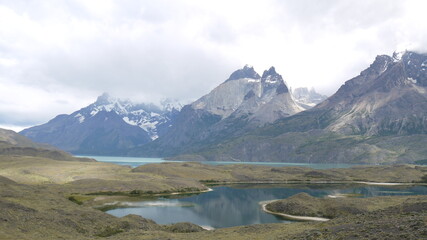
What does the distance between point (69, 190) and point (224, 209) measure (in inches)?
2833

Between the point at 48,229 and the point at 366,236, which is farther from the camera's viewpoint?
the point at 48,229

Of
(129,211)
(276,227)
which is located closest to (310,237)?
(276,227)

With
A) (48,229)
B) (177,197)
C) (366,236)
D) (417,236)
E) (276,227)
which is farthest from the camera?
(177,197)

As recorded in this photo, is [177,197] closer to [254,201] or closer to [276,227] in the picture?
[254,201]

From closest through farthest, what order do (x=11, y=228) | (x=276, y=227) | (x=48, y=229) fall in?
(x=11, y=228) → (x=48, y=229) → (x=276, y=227)

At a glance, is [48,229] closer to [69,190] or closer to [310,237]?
[310,237]

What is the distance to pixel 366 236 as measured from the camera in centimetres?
5253

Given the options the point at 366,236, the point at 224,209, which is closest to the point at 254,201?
the point at 224,209

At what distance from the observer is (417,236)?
1855 inches

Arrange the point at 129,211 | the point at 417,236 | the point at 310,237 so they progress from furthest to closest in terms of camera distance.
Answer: the point at 129,211, the point at 310,237, the point at 417,236

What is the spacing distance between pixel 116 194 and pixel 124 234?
88.1m

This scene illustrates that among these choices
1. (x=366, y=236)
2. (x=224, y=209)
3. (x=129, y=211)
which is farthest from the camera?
(x=224, y=209)

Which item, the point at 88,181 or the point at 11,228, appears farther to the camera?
the point at 88,181

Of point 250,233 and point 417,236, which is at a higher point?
point 417,236
